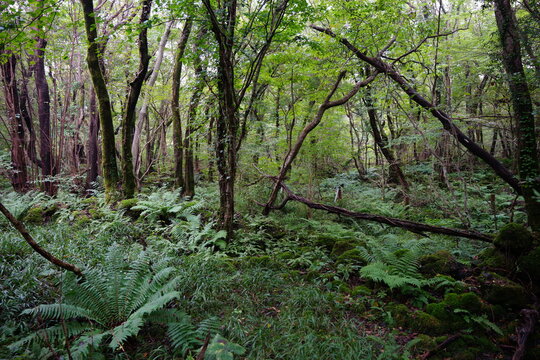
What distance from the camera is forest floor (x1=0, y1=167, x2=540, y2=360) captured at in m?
2.89

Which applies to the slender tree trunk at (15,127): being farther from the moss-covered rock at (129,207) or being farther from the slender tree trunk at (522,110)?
the slender tree trunk at (522,110)

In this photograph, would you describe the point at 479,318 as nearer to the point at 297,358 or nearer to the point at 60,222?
the point at 297,358

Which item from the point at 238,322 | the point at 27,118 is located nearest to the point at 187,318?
the point at 238,322

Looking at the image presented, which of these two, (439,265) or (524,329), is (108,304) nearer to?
(524,329)

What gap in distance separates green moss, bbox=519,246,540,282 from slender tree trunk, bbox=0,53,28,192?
13.6 meters

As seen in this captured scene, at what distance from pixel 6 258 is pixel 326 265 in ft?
16.8

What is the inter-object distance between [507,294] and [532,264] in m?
0.73

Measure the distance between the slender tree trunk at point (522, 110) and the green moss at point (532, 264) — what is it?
0.89 metres

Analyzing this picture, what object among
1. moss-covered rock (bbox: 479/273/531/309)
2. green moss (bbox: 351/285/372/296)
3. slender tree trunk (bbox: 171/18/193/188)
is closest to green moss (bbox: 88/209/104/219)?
slender tree trunk (bbox: 171/18/193/188)

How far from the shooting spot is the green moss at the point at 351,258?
5.00 metres

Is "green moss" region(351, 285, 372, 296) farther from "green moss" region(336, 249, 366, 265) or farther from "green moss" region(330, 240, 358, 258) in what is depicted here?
"green moss" region(330, 240, 358, 258)

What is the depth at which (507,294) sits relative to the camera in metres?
3.56

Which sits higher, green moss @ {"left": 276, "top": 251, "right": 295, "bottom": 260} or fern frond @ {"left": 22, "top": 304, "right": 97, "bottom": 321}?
fern frond @ {"left": 22, "top": 304, "right": 97, "bottom": 321}

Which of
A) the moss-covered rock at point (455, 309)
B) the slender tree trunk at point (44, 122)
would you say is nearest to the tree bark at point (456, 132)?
the moss-covered rock at point (455, 309)
